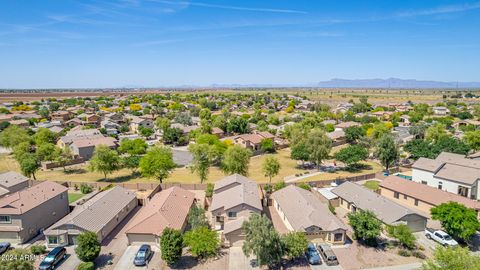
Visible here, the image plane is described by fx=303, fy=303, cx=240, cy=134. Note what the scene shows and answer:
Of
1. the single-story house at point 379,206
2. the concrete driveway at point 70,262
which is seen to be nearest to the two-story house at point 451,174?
the single-story house at point 379,206

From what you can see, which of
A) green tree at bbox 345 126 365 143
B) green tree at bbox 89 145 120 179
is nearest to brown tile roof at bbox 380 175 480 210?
green tree at bbox 345 126 365 143

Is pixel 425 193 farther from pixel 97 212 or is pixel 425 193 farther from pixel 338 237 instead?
pixel 97 212

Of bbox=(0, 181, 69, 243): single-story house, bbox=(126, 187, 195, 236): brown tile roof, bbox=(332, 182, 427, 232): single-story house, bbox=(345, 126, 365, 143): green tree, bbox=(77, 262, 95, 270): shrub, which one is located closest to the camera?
bbox=(77, 262, 95, 270): shrub

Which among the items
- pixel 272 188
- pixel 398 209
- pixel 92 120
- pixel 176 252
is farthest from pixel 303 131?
pixel 92 120

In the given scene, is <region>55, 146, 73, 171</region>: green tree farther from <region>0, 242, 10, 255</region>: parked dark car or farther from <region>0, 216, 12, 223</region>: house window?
<region>0, 242, 10, 255</region>: parked dark car

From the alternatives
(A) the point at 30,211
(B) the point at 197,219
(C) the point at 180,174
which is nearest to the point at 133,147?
(C) the point at 180,174

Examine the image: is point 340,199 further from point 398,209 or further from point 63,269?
point 63,269
